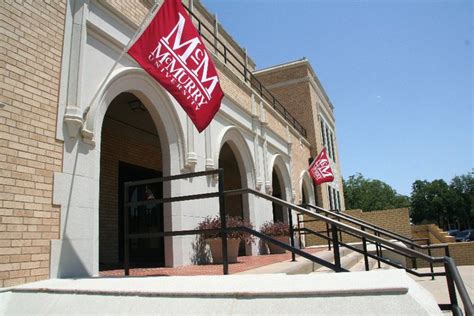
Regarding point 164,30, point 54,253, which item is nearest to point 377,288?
point 54,253

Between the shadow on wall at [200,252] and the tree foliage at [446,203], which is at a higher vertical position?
the tree foliage at [446,203]

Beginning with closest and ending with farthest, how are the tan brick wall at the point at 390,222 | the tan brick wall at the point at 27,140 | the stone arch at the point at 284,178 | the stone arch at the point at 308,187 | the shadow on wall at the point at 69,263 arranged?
the tan brick wall at the point at 27,140 < the shadow on wall at the point at 69,263 < the stone arch at the point at 284,178 < the tan brick wall at the point at 390,222 < the stone arch at the point at 308,187

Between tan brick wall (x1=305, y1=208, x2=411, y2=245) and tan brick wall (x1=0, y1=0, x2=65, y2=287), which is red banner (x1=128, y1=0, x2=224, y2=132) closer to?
tan brick wall (x1=0, y1=0, x2=65, y2=287)

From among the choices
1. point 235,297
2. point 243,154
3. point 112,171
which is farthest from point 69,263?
point 243,154

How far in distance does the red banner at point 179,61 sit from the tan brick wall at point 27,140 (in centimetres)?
122

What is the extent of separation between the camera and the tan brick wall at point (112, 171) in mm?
10288

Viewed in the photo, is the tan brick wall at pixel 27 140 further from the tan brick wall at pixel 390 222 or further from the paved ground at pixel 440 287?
the tan brick wall at pixel 390 222

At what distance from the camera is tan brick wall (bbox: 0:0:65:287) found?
174 inches

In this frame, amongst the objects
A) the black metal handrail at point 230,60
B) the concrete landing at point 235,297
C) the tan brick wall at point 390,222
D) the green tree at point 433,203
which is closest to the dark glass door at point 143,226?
the black metal handrail at point 230,60

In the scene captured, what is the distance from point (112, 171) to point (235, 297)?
849 centimetres

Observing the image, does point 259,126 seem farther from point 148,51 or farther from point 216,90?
point 148,51

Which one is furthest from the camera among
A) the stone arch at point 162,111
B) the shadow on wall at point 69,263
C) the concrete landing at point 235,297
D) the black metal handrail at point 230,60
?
the black metal handrail at point 230,60

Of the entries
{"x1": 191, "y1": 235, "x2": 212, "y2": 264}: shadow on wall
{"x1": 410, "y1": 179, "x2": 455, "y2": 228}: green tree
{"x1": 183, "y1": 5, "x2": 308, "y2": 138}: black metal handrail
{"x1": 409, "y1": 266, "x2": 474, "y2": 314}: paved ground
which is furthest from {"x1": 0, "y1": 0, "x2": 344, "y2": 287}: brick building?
{"x1": 410, "y1": 179, "x2": 455, "y2": 228}: green tree

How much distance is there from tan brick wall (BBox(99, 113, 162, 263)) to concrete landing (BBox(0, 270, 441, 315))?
6328 mm
